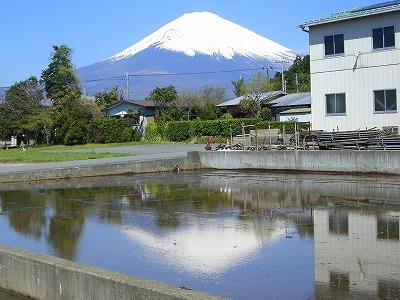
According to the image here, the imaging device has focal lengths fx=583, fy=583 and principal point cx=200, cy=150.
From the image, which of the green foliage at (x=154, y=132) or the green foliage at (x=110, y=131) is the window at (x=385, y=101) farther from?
the green foliage at (x=110, y=131)

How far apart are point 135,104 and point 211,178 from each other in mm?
40137

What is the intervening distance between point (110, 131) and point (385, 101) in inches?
1281

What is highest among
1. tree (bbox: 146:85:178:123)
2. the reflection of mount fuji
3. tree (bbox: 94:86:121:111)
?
tree (bbox: 94:86:121:111)

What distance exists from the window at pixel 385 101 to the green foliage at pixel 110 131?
103ft

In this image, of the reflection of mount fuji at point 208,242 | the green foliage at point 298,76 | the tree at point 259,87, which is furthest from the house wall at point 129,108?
the reflection of mount fuji at point 208,242

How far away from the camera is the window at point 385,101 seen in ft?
81.7

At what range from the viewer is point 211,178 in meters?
22.1

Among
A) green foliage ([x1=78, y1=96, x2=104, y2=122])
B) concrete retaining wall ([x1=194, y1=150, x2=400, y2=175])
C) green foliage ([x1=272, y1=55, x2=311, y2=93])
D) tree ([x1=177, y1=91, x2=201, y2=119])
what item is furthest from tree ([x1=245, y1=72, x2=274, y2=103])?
concrete retaining wall ([x1=194, y1=150, x2=400, y2=175])

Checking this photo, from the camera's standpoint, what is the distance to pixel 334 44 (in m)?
26.9

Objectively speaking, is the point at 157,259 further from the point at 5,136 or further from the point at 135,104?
the point at 5,136

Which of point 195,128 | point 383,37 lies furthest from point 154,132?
point 383,37

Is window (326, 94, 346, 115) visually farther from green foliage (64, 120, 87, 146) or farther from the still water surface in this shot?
green foliage (64, 120, 87, 146)

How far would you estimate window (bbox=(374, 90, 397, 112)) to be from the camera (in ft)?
81.7

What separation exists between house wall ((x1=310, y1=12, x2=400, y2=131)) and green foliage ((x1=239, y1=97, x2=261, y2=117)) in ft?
84.1
